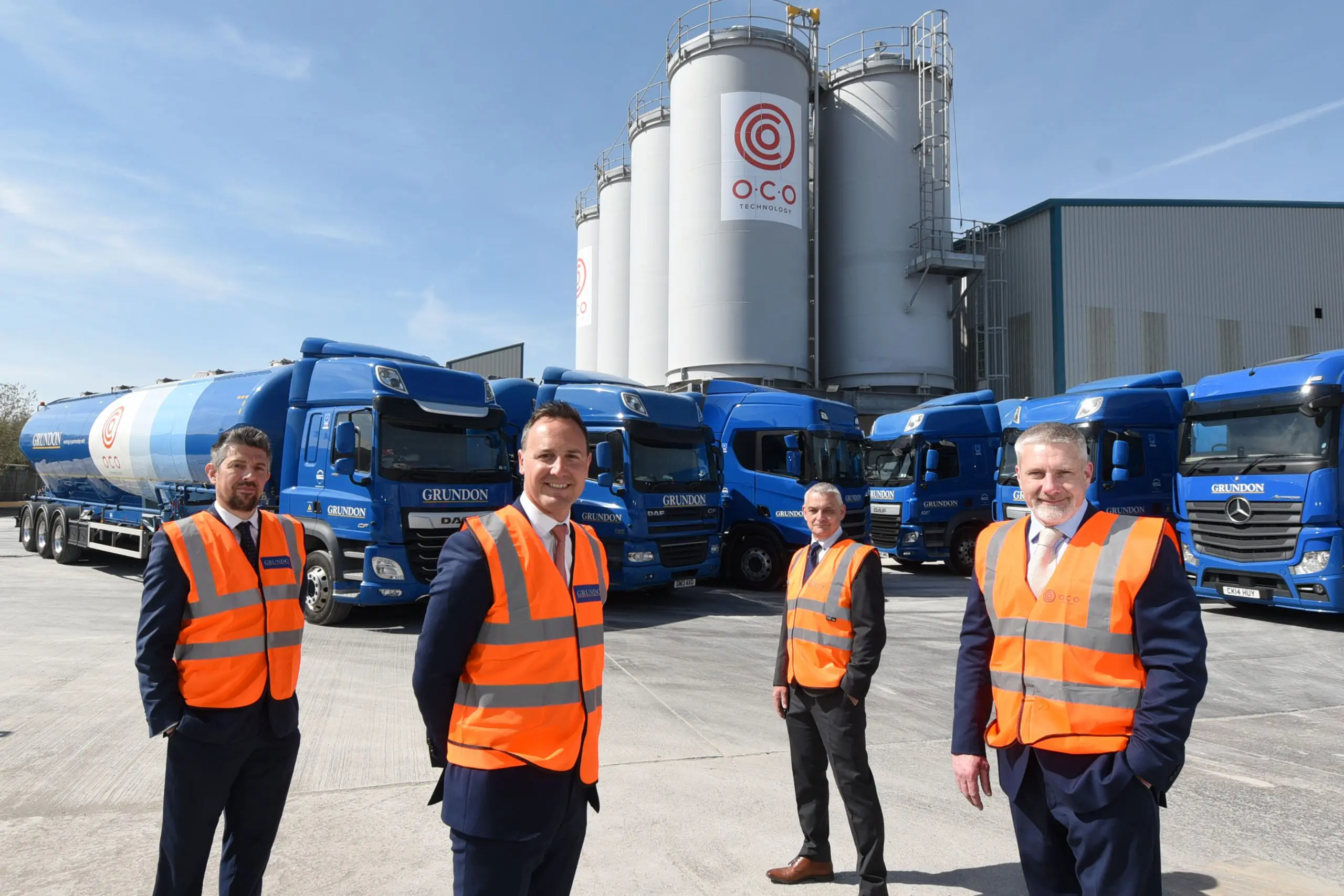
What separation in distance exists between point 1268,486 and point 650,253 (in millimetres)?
21242

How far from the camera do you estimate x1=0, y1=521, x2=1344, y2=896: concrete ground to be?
360 centimetres

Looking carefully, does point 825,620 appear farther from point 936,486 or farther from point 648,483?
point 936,486

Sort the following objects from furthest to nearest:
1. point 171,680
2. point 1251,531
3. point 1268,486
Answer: point 1251,531
point 1268,486
point 171,680

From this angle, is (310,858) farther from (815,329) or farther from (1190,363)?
(1190,363)

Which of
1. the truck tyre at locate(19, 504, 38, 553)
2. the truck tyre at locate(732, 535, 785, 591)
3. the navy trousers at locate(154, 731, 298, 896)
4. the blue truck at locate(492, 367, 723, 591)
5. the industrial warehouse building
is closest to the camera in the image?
the navy trousers at locate(154, 731, 298, 896)

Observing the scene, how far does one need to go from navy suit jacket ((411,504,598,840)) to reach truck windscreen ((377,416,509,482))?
24.2 feet

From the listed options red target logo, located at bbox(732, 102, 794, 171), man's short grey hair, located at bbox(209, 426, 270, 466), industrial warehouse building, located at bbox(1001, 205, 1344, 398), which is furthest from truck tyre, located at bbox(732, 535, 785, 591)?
industrial warehouse building, located at bbox(1001, 205, 1344, 398)

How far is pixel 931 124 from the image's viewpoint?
2586 centimetres

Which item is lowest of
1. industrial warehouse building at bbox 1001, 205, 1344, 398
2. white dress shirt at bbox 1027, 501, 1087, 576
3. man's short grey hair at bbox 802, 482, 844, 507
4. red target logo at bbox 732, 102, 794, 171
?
white dress shirt at bbox 1027, 501, 1087, 576

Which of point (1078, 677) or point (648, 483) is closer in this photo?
point (1078, 677)

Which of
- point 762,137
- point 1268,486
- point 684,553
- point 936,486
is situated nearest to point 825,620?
point 684,553

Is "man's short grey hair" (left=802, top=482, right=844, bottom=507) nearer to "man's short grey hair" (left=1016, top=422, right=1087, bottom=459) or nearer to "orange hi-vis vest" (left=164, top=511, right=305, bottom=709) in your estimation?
"man's short grey hair" (left=1016, top=422, right=1087, bottom=459)

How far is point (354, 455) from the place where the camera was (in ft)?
29.8

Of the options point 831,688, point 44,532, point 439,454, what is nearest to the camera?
point 831,688
